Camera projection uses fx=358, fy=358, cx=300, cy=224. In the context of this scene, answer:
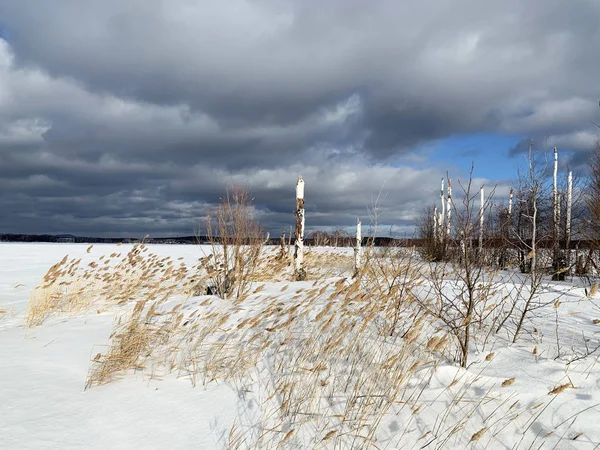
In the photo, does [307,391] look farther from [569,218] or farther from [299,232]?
[569,218]

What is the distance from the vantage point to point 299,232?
10.9 metres

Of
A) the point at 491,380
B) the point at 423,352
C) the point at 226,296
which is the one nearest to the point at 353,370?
the point at 423,352

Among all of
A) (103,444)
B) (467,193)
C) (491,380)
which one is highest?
(467,193)

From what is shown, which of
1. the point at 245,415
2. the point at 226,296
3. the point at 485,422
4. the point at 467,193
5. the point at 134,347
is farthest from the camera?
the point at 226,296

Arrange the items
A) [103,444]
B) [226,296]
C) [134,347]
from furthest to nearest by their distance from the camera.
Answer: [226,296] → [134,347] → [103,444]

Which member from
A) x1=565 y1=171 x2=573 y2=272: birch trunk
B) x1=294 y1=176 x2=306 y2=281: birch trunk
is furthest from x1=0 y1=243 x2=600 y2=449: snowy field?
x1=565 y1=171 x2=573 y2=272: birch trunk

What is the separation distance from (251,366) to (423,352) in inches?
69.2

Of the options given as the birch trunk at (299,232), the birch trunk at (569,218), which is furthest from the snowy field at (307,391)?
the birch trunk at (569,218)

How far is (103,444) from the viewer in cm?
247

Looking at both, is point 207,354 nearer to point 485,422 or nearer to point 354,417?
point 354,417

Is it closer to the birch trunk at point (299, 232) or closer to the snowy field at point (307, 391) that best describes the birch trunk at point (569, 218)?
the birch trunk at point (299, 232)

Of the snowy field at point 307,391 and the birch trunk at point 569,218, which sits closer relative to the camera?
the snowy field at point 307,391

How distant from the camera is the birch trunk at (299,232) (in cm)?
1068

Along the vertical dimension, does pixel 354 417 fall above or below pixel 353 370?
below
